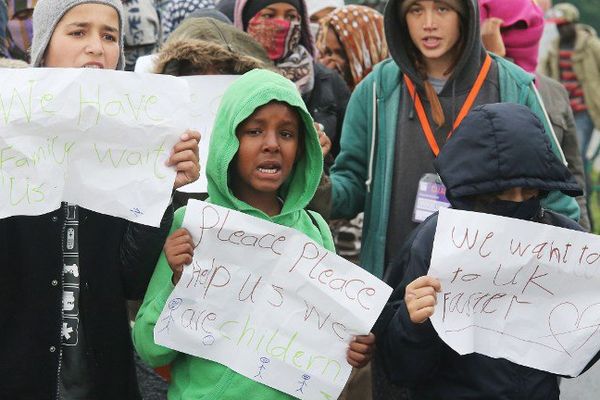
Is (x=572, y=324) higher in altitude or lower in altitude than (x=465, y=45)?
lower

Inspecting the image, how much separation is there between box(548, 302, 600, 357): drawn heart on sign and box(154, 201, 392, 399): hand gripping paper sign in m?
0.51

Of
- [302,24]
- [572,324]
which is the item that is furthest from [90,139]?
[302,24]

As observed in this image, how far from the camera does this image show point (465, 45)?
4.52 m

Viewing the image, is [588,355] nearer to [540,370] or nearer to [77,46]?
[540,370]

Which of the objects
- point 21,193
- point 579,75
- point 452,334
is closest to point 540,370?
point 452,334

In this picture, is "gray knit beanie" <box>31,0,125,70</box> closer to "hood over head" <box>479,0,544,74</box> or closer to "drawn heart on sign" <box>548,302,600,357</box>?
"drawn heart on sign" <box>548,302,600,357</box>

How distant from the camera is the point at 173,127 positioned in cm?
336

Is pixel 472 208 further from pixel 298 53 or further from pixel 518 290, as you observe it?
pixel 298 53

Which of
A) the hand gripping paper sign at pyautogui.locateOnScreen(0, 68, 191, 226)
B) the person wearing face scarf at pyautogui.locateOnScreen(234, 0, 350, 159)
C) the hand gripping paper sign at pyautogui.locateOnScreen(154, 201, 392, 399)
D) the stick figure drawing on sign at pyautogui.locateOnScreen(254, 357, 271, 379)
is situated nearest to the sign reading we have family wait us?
the hand gripping paper sign at pyautogui.locateOnScreen(0, 68, 191, 226)

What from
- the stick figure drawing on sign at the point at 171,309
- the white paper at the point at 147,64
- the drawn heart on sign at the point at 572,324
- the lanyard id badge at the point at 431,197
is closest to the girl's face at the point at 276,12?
the white paper at the point at 147,64

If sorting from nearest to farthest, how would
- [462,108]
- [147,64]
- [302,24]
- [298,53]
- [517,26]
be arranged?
[462,108], [147,64], [298,53], [517,26], [302,24]

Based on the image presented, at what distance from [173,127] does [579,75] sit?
7.03 metres

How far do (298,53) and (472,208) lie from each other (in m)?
2.23

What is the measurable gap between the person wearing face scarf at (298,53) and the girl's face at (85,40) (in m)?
1.73
